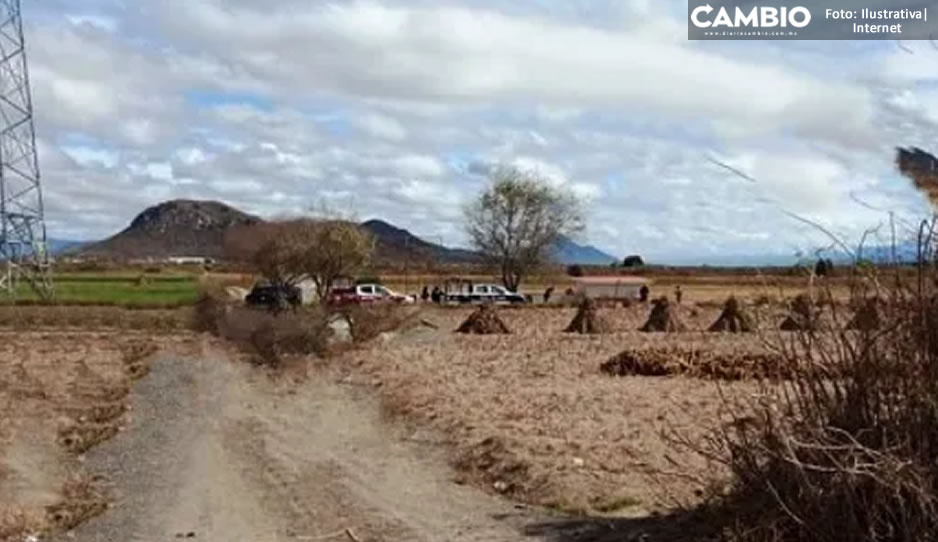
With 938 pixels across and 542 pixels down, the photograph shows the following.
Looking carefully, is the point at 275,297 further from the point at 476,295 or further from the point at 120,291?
the point at 120,291

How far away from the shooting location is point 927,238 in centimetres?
876

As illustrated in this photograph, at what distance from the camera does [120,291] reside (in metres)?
76.2

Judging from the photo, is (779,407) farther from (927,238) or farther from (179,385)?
(179,385)

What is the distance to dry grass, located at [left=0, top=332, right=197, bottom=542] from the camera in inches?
535

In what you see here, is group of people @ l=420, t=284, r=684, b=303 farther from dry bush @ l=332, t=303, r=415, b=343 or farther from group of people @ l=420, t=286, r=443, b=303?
dry bush @ l=332, t=303, r=415, b=343

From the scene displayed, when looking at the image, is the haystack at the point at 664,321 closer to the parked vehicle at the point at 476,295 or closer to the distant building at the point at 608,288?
→ the parked vehicle at the point at 476,295

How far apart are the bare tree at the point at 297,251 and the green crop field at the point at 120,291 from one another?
6455mm

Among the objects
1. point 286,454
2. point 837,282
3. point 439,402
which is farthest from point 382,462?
point 837,282

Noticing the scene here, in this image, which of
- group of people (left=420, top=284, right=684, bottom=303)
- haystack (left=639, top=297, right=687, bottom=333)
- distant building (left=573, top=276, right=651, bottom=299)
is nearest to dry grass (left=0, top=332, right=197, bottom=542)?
haystack (left=639, top=297, right=687, bottom=333)

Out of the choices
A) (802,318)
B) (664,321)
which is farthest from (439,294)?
(802,318)

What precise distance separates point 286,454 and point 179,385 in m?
10.4

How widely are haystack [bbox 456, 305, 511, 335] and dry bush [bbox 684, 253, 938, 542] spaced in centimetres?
3572

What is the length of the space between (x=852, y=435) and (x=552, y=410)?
1163cm

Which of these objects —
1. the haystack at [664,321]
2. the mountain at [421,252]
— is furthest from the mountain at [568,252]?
the haystack at [664,321]
